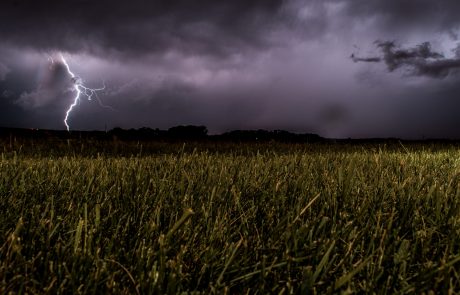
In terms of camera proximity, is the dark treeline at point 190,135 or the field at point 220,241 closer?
the field at point 220,241

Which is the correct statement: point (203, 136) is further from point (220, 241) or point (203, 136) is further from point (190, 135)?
point (220, 241)

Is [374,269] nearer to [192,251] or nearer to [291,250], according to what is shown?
[291,250]

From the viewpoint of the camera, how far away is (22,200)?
1987 millimetres

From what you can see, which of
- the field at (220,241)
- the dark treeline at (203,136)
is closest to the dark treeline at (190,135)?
the dark treeline at (203,136)

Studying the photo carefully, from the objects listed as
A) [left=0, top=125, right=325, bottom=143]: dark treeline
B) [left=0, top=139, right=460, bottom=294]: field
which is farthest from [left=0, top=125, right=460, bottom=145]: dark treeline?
[left=0, top=139, right=460, bottom=294]: field

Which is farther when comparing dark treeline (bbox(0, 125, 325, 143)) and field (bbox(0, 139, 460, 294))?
dark treeline (bbox(0, 125, 325, 143))

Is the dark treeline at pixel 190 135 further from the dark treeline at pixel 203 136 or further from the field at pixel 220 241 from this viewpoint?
the field at pixel 220 241

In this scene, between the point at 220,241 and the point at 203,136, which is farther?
the point at 203,136

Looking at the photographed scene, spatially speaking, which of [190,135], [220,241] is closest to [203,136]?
[190,135]

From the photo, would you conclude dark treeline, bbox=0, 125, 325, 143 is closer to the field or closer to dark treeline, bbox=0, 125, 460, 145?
dark treeline, bbox=0, 125, 460, 145

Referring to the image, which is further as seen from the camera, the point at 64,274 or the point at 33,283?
the point at 64,274

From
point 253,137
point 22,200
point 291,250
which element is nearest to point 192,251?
point 291,250

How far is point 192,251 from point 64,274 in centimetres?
39

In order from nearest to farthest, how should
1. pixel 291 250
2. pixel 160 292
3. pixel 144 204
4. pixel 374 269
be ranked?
pixel 160 292, pixel 374 269, pixel 291 250, pixel 144 204
